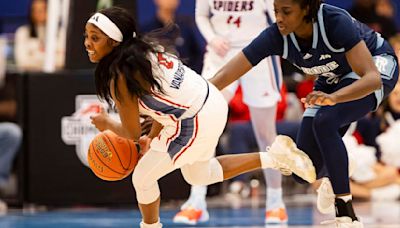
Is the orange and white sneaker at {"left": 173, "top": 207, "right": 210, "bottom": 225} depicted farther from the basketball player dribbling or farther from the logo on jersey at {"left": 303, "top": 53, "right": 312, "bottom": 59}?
the logo on jersey at {"left": 303, "top": 53, "right": 312, "bottom": 59}

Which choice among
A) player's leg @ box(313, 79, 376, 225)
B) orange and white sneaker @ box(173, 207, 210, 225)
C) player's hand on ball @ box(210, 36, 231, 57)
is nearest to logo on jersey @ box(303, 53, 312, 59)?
player's leg @ box(313, 79, 376, 225)

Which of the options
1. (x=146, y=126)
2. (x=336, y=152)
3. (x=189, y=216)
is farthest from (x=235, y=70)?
(x=189, y=216)

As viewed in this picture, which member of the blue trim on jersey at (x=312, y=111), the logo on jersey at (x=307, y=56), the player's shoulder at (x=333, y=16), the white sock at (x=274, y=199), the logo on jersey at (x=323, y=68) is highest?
the player's shoulder at (x=333, y=16)

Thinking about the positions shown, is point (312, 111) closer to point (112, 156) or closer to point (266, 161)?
point (266, 161)

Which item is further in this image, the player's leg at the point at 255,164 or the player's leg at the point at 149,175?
the player's leg at the point at 255,164

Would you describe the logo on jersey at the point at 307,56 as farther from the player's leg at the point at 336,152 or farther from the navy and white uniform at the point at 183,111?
the navy and white uniform at the point at 183,111

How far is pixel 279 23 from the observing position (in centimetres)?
521

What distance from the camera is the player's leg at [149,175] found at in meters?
5.27

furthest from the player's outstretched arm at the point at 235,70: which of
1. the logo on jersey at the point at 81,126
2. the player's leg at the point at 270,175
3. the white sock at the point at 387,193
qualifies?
the white sock at the point at 387,193

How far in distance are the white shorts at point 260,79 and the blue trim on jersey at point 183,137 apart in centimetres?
186

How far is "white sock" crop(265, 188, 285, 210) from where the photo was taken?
23.1 feet

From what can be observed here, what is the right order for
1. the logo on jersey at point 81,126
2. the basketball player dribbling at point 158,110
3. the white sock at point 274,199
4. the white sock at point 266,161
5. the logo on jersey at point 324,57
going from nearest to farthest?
1. the basketball player dribbling at point 158,110
2. the logo on jersey at point 324,57
3. the white sock at point 266,161
4. the white sock at point 274,199
5. the logo on jersey at point 81,126

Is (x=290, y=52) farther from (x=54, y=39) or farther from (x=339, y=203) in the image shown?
(x=54, y=39)

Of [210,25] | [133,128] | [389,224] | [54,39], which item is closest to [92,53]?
[133,128]
